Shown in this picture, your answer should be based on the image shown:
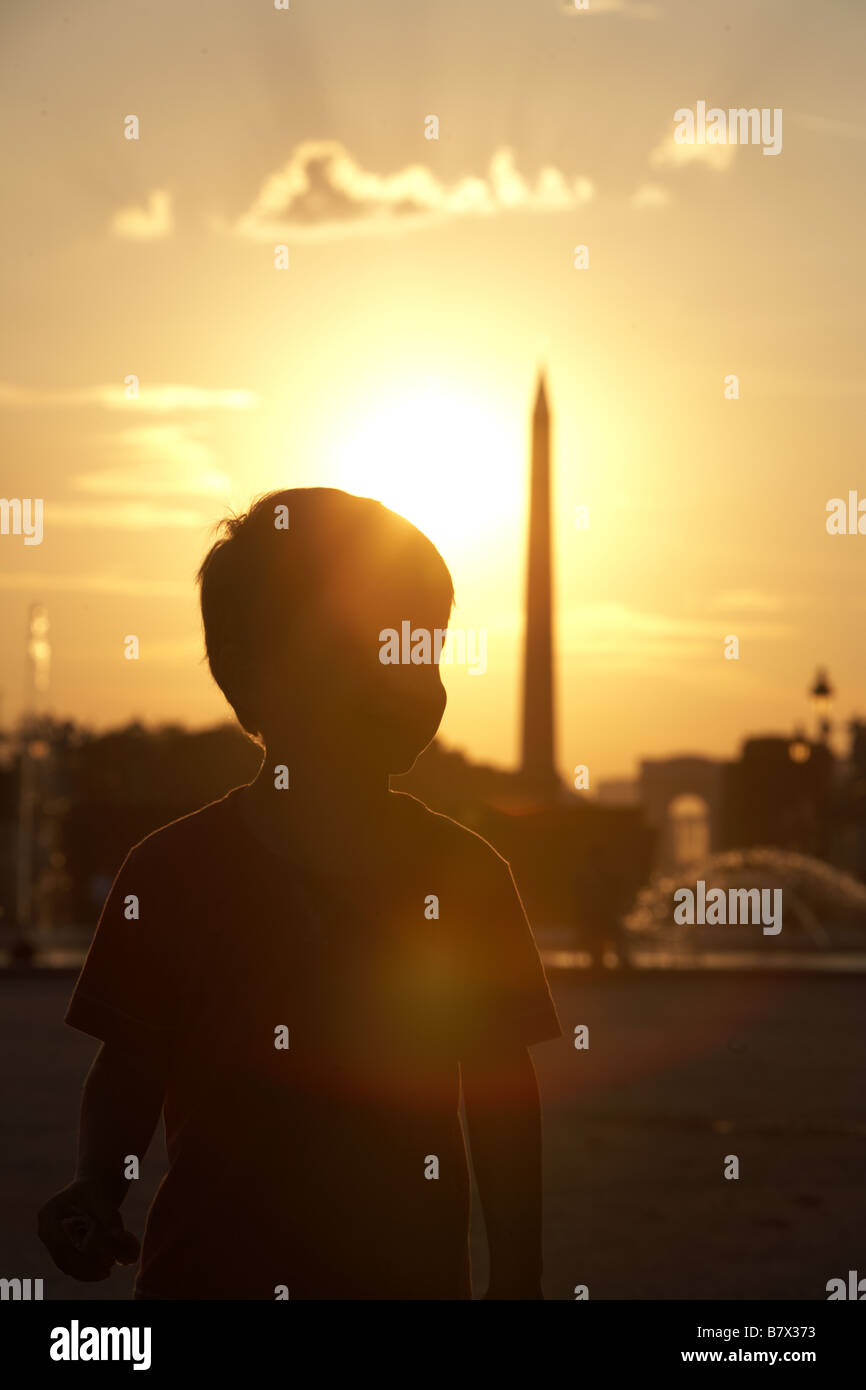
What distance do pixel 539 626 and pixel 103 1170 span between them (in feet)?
128

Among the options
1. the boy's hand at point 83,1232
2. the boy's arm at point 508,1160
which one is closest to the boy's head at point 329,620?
the boy's arm at point 508,1160

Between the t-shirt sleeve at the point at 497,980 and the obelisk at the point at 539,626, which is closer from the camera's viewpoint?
the t-shirt sleeve at the point at 497,980

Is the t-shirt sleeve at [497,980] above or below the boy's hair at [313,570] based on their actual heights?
below

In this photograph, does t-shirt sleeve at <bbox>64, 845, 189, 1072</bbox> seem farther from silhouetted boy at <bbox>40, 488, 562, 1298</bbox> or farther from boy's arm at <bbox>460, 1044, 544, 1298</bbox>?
boy's arm at <bbox>460, 1044, 544, 1298</bbox>

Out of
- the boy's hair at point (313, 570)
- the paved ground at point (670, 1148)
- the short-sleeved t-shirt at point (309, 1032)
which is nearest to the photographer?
the short-sleeved t-shirt at point (309, 1032)

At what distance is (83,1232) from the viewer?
2207mm

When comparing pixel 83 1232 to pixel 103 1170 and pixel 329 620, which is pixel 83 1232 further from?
pixel 329 620

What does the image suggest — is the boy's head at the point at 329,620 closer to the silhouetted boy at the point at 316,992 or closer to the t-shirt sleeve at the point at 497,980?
the silhouetted boy at the point at 316,992

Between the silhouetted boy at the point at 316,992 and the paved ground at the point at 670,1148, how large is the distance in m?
5.09

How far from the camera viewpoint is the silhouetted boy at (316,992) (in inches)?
84.8

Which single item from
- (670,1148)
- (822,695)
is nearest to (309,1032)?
(670,1148)

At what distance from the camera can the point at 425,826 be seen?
2.27 metres
